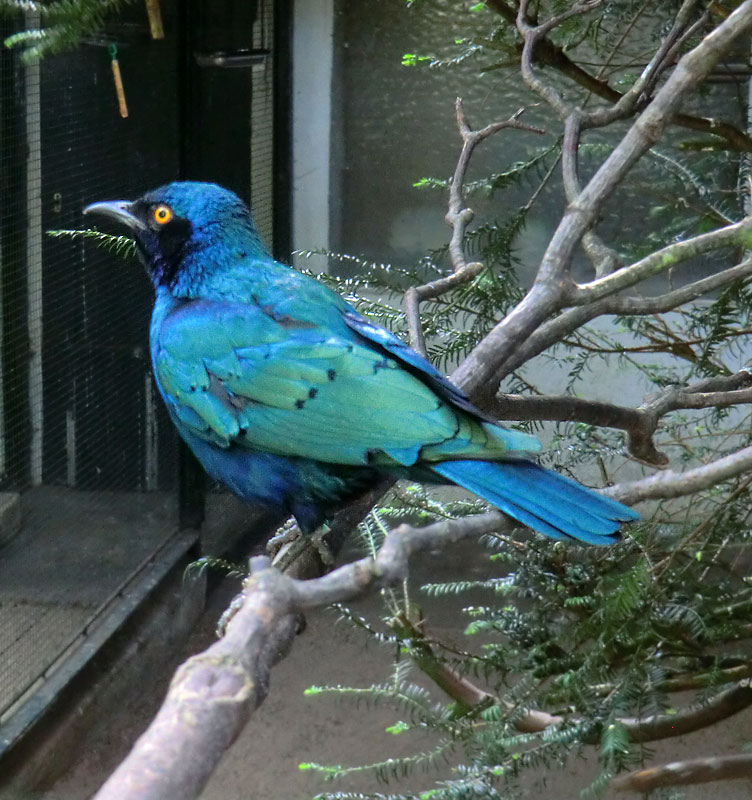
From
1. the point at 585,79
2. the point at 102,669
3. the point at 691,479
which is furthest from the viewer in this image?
the point at 102,669

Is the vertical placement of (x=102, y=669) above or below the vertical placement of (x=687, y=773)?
below

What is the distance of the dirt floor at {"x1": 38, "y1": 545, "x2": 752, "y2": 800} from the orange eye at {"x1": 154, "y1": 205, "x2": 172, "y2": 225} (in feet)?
5.83

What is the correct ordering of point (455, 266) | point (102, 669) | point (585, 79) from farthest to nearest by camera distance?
1. point (102, 669)
2. point (585, 79)
3. point (455, 266)

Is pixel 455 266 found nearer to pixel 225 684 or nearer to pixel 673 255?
pixel 673 255

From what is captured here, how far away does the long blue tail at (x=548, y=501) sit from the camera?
4.57ft

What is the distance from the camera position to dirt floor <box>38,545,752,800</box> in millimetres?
3055

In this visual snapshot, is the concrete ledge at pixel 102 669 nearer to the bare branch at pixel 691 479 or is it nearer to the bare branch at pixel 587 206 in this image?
the bare branch at pixel 587 206

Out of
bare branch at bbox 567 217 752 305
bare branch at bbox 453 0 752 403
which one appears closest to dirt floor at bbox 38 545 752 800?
bare branch at bbox 453 0 752 403

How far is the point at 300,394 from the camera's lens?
1.79 metres

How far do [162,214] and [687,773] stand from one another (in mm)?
1624

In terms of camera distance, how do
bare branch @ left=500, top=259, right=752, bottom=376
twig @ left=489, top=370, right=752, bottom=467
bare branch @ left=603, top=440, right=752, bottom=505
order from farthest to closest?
1. twig @ left=489, top=370, right=752, bottom=467
2. bare branch @ left=500, top=259, right=752, bottom=376
3. bare branch @ left=603, top=440, right=752, bottom=505

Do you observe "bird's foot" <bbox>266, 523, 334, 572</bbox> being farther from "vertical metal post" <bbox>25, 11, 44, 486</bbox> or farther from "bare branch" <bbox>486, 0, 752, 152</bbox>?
"vertical metal post" <bbox>25, 11, 44, 486</bbox>

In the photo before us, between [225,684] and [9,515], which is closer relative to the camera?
[225,684]

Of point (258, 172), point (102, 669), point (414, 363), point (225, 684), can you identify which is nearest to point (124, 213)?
point (414, 363)
